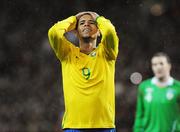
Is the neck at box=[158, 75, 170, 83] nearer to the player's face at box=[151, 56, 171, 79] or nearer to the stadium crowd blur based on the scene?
the player's face at box=[151, 56, 171, 79]

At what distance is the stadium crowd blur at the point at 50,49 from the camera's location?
13102 millimetres

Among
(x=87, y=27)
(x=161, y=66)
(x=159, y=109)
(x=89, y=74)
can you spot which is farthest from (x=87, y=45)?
(x=159, y=109)

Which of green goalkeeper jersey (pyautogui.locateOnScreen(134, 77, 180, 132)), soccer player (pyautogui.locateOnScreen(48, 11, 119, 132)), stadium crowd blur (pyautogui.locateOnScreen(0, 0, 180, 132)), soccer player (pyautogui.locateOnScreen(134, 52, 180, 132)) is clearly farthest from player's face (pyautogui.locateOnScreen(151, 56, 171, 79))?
stadium crowd blur (pyautogui.locateOnScreen(0, 0, 180, 132))

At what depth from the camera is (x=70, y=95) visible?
6.34 m

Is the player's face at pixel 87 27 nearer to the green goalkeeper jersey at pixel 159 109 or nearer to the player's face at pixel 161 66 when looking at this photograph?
the player's face at pixel 161 66

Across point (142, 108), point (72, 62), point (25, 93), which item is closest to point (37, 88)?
point (25, 93)

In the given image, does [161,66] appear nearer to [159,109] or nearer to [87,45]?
[159,109]

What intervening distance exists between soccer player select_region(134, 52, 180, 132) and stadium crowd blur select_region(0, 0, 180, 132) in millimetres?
5077

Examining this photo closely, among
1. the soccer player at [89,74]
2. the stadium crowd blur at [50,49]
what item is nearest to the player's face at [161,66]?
the soccer player at [89,74]

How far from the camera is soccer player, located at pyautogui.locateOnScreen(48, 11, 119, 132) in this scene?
6.27 metres

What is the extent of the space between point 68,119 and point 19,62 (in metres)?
7.19

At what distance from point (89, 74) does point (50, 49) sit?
23.2 ft

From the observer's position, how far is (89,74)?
634cm

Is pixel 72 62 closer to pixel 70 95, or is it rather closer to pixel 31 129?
pixel 70 95
